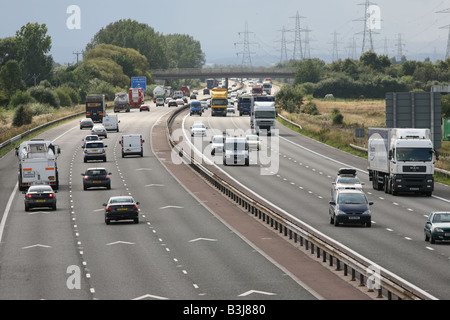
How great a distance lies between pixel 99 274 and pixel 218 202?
23549 millimetres

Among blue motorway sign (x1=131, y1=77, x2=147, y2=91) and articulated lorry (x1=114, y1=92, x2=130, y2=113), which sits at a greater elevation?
blue motorway sign (x1=131, y1=77, x2=147, y2=91)

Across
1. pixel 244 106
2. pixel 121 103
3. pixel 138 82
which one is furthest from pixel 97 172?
pixel 138 82

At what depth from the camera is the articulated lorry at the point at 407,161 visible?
56625 millimetres

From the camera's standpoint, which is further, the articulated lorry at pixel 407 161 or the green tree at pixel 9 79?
the green tree at pixel 9 79

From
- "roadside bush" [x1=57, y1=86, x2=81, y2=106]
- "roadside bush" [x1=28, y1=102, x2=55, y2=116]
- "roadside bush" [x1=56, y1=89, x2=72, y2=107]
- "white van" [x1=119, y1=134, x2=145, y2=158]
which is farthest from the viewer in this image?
"roadside bush" [x1=57, y1=86, x2=81, y2=106]

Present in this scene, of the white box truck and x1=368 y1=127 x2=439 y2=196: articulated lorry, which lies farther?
the white box truck

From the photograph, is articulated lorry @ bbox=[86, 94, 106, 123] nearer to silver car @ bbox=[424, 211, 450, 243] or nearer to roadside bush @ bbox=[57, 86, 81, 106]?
roadside bush @ bbox=[57, 86, 81, 106]

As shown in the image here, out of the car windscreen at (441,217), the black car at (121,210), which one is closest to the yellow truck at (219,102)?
the black car at (121,210)

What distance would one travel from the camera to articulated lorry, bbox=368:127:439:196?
56625 millimetres

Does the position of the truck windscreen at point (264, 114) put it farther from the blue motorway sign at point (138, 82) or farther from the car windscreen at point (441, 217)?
the blue motorway sign at point (138, 82)

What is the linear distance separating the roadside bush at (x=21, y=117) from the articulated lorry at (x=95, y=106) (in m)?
7.73

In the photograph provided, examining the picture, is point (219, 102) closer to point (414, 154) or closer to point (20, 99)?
point (20, 99)

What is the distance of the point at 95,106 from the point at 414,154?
73.1m

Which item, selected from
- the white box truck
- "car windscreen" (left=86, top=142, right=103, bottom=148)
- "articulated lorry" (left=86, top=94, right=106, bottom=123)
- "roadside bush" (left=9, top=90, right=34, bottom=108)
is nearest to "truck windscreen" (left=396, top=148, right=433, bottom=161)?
"car windscreen" (left=86, top=142, right=103, bottom=148)
